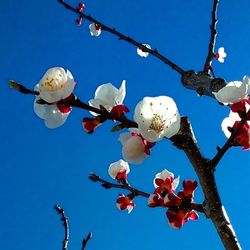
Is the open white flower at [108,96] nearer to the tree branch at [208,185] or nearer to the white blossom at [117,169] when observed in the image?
the tree branch at [208,185]

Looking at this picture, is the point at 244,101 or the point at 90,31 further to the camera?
the point at 90,31

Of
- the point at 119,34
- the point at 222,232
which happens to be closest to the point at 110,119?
the point at 222,232

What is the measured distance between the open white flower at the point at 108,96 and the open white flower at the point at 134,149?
18 centimetres

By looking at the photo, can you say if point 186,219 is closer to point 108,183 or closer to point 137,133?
point 137,133

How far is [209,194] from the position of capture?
175 centimetres

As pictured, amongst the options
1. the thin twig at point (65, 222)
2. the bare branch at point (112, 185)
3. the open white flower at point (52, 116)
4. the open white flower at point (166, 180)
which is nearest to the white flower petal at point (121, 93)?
the open white flower at point (52, 116)

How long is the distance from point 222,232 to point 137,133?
59cm

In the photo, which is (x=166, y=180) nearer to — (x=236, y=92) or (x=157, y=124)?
(x=157, y=124)

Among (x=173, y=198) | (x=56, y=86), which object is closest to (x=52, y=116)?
(x=56, y=86)

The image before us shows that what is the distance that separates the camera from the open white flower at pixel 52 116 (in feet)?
6.31

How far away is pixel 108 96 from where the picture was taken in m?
2.01

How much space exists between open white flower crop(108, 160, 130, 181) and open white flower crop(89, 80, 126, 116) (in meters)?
1.12

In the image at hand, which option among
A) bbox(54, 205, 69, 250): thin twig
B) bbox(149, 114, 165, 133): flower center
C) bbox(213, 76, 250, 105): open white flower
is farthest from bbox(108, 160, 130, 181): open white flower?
bbox(213, 76, 250, 105): open white flower

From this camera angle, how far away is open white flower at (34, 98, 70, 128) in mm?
1924
